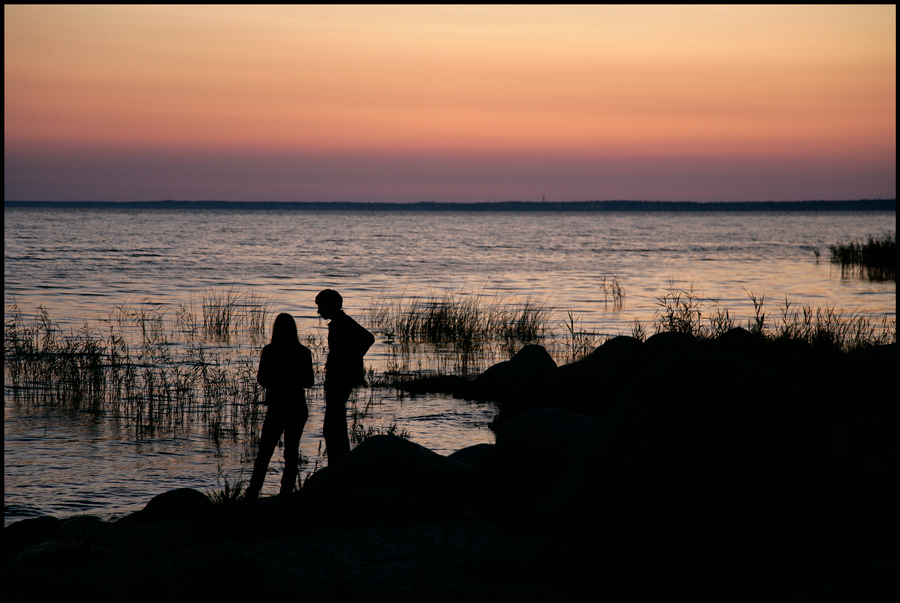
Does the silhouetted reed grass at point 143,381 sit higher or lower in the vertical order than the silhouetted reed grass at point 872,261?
lower

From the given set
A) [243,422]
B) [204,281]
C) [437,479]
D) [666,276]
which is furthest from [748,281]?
[437,479]

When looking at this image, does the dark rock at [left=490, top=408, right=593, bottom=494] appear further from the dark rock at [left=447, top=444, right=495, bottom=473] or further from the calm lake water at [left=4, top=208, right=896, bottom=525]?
the calm lake water at [left=4, top=208, right=896, bottom=525]

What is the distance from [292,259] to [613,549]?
50067mm

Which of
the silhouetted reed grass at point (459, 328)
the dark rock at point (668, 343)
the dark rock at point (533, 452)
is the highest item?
the dark rock at point (668, 343)

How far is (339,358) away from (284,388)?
91 cm

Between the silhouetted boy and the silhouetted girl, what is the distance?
1.96ft

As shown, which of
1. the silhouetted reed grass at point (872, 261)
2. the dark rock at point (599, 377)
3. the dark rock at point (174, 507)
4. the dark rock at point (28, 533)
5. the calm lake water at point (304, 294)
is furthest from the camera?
the silhouetted reed grass at point (872, 261)

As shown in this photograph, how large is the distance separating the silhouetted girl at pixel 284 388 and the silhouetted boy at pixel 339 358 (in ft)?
1.96

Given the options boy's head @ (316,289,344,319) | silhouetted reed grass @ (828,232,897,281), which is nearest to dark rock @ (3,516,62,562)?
boy's head @ (316,289,344,319)

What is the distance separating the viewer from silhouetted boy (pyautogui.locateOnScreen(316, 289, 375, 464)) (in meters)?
8.62

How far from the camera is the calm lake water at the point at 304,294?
389 inches

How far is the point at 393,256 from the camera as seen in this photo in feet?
198

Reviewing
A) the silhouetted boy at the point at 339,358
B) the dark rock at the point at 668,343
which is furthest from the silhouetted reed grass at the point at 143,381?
the dark rock at the point at 668,343

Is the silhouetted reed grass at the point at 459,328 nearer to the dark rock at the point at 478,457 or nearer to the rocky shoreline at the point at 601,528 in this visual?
the dark rock at the point at 478,457
